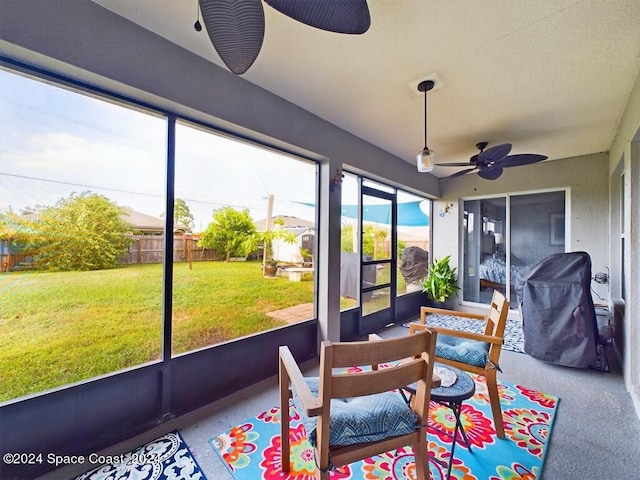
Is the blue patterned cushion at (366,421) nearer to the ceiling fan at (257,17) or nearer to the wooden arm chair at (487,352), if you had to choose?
the wooden arm chair at (487,352)

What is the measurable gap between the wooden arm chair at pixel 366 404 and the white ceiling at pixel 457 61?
5.84ft

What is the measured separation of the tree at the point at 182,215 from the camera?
2.05 metres

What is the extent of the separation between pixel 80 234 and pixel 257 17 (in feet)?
5.25

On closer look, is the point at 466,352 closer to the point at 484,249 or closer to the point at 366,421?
the point at 366,421

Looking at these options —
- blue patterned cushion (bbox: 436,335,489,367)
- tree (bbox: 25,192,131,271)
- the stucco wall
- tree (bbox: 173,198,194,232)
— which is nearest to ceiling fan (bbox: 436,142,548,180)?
the stucco wall

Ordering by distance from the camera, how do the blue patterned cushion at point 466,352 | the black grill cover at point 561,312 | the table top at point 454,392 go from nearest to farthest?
the table top at point 454,392 < the blue patterned cushion at point 466,352 < the black grill cover at point 561,312

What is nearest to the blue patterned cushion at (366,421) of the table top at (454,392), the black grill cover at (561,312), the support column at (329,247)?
the table top at (454,392)

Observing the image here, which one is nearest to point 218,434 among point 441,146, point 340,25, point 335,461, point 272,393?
point 272,393

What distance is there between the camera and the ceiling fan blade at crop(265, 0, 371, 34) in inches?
37.3

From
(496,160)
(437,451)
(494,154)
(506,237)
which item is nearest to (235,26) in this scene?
(437,451)

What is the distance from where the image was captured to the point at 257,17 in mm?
1054

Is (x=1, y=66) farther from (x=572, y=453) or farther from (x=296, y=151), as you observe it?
(x=572, y=453)

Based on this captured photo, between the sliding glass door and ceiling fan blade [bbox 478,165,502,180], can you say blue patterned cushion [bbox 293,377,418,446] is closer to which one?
ceiling fan blade [bbox 478,165,502,180]

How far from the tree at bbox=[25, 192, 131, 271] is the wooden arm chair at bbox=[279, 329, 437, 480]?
145 cm
